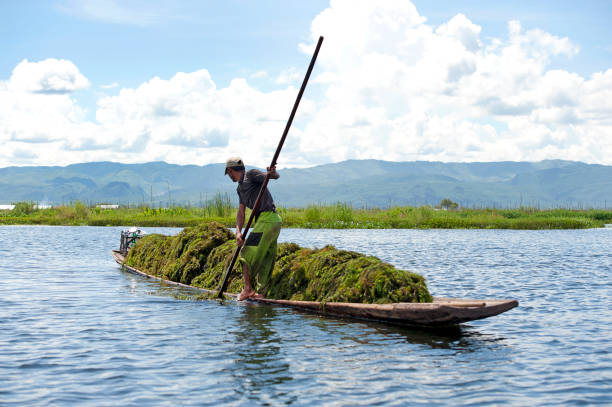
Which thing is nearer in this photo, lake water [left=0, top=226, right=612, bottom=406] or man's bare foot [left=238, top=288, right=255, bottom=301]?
lake water [left=0, top=226, right=612, bottom=406]

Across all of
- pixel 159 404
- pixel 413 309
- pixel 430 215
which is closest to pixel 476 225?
pixel 430 215

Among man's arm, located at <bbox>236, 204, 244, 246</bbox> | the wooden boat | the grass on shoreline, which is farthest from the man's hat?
the grass on shoreline

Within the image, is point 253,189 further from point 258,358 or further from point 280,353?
point 258,358

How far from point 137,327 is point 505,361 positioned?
538cm

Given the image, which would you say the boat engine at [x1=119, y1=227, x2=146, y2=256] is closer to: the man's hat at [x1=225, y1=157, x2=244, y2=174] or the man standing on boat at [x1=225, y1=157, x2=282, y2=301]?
the man standing on boat at [x1=225, y1=157, x2=282, y2=301]

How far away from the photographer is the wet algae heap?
950cm

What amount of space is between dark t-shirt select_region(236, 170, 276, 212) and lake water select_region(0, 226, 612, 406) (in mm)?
1881

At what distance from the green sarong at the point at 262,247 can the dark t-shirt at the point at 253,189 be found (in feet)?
0.46

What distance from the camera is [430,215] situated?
151 ft

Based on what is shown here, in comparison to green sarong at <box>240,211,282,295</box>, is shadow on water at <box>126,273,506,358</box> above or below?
below

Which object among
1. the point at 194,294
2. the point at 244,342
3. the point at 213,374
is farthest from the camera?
the point at 194,294

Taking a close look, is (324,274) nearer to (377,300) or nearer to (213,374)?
(377,300)

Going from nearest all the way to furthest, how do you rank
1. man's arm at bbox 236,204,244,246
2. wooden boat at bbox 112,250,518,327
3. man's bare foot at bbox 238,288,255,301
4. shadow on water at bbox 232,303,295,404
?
shadow on water at bbox 232,303,295,404
wooden boat at bbox 112,250,518,327
man's arm at bbox 236,204,244,246
man's bare foot at bbox 238,288,255,301

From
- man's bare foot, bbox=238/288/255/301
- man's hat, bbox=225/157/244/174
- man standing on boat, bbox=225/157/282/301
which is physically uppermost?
man's hat, bbox=225/157/244/174
